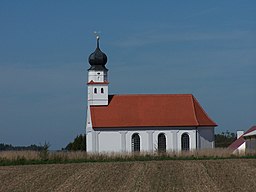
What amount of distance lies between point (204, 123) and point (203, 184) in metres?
51.0

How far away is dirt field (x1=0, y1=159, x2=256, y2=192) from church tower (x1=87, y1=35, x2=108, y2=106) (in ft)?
141

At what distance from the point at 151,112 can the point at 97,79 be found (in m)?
7.68

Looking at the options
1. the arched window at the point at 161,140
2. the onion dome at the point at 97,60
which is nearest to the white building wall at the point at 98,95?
the onion dome at the point at 97,60

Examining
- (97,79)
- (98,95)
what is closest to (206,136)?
(98,95)

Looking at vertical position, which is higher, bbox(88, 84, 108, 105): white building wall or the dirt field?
bbox(88, 84, 108, 105): white building wall

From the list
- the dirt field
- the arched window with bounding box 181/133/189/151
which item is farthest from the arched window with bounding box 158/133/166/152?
the dirt field

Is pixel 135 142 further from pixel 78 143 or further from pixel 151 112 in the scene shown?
pixel 78 143

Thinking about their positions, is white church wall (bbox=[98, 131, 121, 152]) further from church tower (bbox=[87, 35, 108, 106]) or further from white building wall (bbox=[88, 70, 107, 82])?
white building wall (bbox=[88, 70, 107, 82])

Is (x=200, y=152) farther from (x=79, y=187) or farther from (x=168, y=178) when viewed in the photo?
(x=79, y=187)

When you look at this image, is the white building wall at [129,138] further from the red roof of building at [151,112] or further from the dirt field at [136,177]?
the dirt field at [136,177]

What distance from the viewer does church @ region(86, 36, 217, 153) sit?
84.9 metres

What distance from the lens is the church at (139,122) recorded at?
84938 millimetres

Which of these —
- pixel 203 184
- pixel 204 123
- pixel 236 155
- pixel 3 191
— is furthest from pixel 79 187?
pixel 204 123

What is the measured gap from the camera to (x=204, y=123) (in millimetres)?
85750
